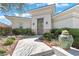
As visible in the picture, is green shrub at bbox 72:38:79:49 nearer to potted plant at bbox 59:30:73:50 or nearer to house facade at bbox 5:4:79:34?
potted plant at bbox 59:30:73:50

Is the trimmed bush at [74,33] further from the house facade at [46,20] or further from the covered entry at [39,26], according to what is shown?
the covered entry at [39,26]

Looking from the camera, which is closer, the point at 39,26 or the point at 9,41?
the point at 9,41

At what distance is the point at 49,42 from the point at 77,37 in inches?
19.4

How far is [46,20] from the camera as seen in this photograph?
3.28 meters

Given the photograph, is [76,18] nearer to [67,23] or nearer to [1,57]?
[67,23]

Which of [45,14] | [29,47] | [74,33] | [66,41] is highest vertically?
[45,14]

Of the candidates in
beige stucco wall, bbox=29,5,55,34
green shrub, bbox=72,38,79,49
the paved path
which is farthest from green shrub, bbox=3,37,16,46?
green shrub, bbox=72,38,79,49

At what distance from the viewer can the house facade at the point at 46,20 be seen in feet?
10.5

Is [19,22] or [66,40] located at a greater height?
[19,22]

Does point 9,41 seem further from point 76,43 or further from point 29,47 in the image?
point 76,43

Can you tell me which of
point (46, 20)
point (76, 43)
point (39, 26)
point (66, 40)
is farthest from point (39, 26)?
point (76, 43)

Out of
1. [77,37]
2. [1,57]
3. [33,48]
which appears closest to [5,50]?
[1,57]

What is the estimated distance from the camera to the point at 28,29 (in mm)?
3264

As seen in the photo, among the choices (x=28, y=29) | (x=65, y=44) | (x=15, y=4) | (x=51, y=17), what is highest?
(x=15, y=4)
